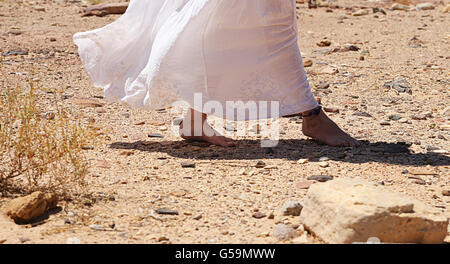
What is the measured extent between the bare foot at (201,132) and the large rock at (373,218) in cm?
146

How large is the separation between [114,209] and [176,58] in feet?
3.52

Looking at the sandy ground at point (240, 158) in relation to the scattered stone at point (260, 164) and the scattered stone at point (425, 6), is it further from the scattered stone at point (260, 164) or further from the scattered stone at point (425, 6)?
the scattered stone at point (425, 6)

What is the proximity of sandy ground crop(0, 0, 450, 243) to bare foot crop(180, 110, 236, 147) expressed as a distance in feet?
0.19

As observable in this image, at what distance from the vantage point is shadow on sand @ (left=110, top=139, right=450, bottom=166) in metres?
3.55

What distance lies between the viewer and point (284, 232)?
2480mm

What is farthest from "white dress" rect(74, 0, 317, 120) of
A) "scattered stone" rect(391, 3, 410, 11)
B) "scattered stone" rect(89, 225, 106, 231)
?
"scattered stone" rect(391, 3, 410, 11)

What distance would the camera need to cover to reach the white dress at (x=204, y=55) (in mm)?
3461

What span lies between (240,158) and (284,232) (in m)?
1.16

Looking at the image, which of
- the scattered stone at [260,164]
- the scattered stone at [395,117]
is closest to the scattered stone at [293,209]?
the scattered stone at [260,164]

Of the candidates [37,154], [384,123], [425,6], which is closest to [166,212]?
[37,154]

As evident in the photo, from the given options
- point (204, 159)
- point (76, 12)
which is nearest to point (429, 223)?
point (204, 159)

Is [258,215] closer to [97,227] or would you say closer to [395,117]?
[97,227]

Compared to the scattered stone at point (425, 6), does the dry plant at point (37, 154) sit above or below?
above

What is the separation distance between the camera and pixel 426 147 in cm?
379
